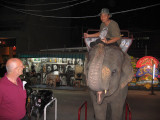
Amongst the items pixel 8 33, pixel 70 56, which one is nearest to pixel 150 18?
pixel 70 56

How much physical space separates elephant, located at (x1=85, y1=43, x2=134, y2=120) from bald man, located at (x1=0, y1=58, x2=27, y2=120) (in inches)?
46.4

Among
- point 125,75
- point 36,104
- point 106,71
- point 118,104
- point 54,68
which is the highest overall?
point 106,71

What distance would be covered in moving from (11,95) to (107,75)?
1533 mm

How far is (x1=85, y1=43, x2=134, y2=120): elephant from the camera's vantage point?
220 cm

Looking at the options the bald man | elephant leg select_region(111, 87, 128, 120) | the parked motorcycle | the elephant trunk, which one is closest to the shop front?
the parked motorcycle

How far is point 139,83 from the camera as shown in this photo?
33.9 ft

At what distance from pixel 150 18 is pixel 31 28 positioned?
11.0m

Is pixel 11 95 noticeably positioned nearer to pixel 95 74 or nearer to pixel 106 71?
pixel 95 74

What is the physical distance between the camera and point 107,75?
2.30 metres

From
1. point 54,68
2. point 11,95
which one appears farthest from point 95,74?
point 54,68

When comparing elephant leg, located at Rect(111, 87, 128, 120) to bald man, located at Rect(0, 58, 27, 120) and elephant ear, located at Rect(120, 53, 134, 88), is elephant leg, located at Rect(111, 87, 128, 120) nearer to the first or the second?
elephant ear, located at Rect(120, 53, 134, 88)

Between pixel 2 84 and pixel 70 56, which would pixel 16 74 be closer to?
pixel 2 84

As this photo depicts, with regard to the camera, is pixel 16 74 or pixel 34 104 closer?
pixel 16 74

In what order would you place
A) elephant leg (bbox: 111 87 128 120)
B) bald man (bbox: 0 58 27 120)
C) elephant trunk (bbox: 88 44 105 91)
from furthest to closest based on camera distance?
elephant leg (bbox: 111 87 128 120)
bald man (bbox: 0 58 27 120)
elephant trunk (bbox: 88 44 105 91)
